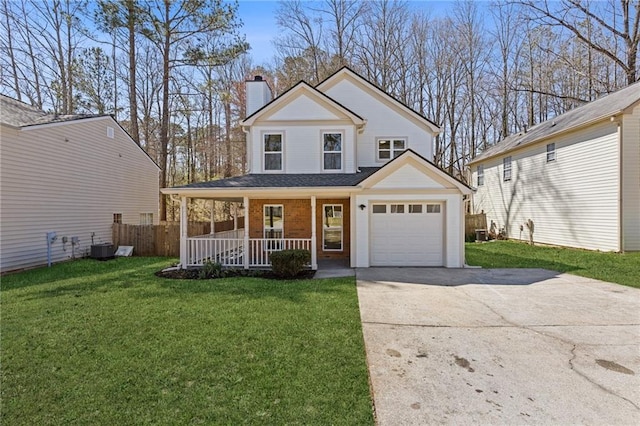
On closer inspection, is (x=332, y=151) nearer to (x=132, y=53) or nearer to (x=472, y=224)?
(x=472, y=224)

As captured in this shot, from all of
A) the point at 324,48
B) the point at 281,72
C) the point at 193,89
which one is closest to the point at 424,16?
the point at 324,48

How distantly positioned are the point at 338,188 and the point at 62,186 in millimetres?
11021

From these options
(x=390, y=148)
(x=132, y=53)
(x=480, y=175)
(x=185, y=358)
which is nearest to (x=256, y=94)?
(x=390, y=148)

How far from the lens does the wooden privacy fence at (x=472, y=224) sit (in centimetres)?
1977

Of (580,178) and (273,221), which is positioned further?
(580,178)

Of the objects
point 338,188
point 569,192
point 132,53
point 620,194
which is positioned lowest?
point 620,194

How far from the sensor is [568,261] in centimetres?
1152

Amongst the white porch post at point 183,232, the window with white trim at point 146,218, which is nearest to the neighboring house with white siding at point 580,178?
the white porch post at point 183,232

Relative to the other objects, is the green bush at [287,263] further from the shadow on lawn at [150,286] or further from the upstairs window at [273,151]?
the upstairs window at [273,151]

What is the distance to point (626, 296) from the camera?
23.6 ft

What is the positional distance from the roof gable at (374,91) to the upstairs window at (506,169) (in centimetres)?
771

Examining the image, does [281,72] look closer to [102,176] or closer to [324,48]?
[324,48]

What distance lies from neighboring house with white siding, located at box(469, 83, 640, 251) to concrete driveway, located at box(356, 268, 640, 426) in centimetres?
605

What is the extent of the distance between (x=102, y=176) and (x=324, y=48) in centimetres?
1749
